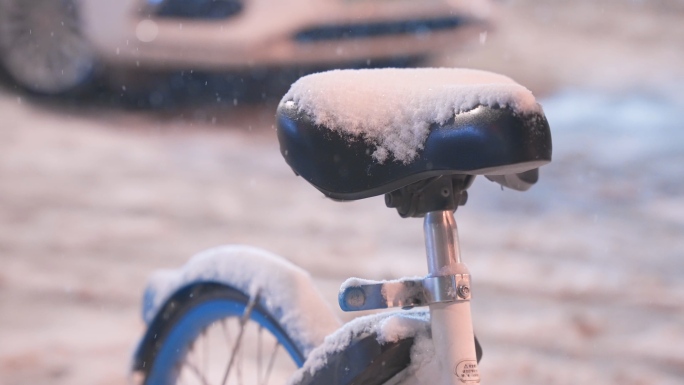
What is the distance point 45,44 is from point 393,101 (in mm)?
4422

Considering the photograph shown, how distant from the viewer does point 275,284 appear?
148cm

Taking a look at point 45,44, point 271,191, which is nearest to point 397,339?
point 271,191

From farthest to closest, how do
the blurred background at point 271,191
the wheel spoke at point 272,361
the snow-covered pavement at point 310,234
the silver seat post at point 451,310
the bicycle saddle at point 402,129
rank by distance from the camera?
Result: the blurred background at point 271,191 → the snow-covered pavement at point 310,234 → the wheel spoke at point 272,361 → the silver seat post at point 451,310 → the bicycle saddle at point 402,129

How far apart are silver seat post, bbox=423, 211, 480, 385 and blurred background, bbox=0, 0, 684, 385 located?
1.53m

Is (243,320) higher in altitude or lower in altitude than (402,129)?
lower

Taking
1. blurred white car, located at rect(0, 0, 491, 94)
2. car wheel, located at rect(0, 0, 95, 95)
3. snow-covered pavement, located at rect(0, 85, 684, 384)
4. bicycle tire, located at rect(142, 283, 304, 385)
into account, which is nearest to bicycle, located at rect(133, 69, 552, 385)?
bicycle tire, located at rect(142, 283, 304, 385)

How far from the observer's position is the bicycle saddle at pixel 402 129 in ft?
3.23

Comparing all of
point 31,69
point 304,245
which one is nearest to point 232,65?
point 31,69

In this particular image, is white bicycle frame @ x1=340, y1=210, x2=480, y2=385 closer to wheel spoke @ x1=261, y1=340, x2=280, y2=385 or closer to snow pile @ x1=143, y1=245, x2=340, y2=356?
snow pile @ x1=143, y1=245, x2=340, y2=356

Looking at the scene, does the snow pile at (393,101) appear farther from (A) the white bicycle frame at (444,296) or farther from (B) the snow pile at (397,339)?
(B) the snow pile at (397,339)

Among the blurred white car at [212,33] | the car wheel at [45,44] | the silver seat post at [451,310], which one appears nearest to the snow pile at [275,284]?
the silver seat post at [451,310]

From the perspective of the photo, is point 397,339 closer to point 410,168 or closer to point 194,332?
point 410,168

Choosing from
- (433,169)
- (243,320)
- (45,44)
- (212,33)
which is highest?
(45,44)

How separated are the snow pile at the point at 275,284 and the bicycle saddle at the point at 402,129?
35 cm
